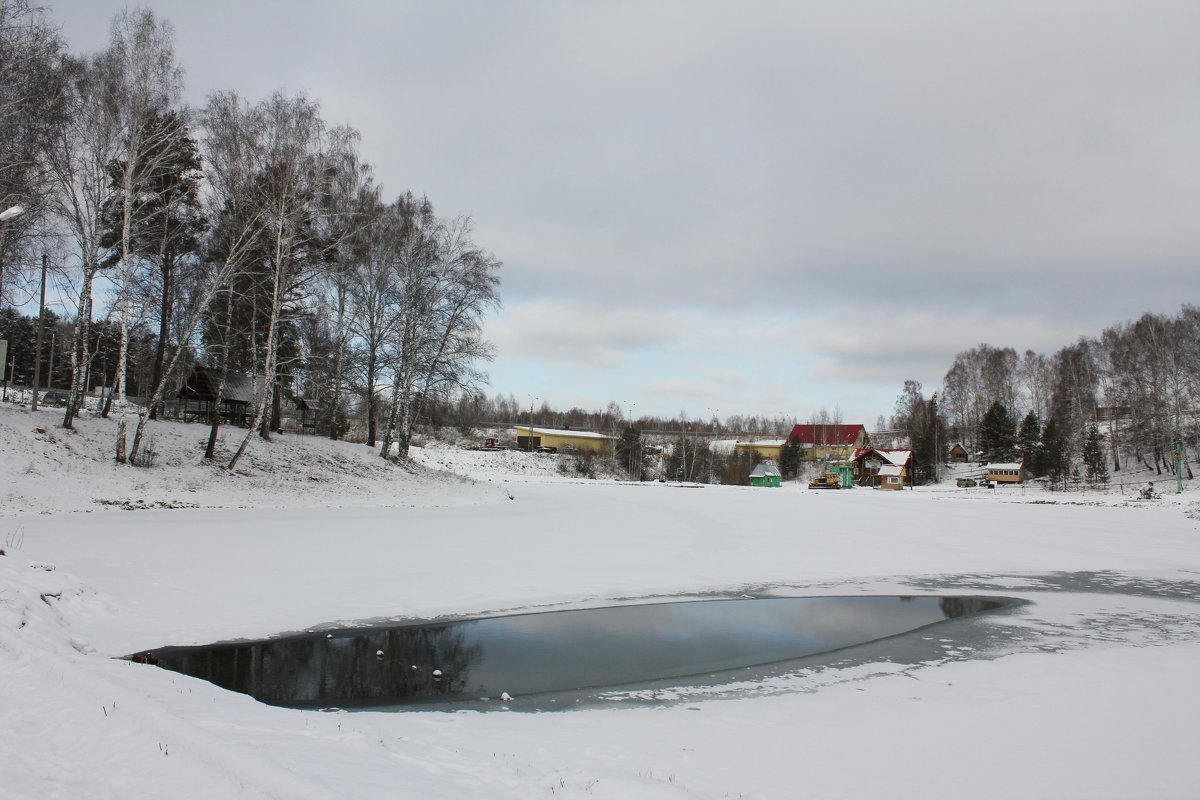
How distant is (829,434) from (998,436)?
46.8 m

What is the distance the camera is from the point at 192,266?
91.4 feet

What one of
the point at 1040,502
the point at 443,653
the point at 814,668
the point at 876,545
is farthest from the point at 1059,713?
the point at 1040,502

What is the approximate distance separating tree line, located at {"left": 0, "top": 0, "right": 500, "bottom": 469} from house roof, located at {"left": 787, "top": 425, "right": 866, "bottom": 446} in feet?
274

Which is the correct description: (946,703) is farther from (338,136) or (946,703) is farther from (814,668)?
(338,136)

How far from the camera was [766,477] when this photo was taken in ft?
244

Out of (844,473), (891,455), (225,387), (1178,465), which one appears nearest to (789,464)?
(891,455)

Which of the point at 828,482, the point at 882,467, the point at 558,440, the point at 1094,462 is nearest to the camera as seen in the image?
the point at 1094,462

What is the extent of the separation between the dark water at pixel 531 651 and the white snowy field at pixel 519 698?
63 cm

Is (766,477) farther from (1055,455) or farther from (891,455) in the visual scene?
(1055,455)

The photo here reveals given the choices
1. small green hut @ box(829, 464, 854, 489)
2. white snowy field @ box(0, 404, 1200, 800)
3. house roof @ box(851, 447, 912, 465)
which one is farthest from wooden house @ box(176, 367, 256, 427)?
house roof @ box(851, 447, 912, 465)

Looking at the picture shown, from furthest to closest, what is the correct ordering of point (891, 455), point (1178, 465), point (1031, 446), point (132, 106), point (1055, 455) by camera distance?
1. point (891, 455)
2. point (1031, 446)
3. point (1055, 455)
4. point (1178, 465)
5. point (132, 106)

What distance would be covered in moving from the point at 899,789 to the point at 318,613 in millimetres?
8458

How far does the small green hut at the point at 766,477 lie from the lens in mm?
74000

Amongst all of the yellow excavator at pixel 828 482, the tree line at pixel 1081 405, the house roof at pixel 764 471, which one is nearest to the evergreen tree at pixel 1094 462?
the tree line at pixel 1081 405
